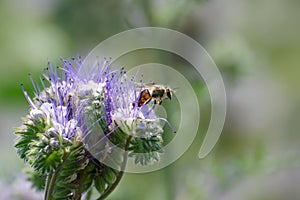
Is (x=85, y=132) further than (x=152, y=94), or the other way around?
(x=152, y=94)

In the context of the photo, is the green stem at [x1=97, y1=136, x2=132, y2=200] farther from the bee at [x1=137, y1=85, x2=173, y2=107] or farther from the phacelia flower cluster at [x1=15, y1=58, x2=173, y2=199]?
the bee at [x1=137, y1=85, x2=173, y2=107]

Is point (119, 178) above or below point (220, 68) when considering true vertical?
below

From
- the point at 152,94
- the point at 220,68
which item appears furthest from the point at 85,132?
the point at 220,68

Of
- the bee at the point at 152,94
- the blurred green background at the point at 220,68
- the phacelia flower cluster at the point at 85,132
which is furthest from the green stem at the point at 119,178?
Result: the blurred green background at the point at 220,68

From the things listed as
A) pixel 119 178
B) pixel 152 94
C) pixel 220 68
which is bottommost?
pixel 119 178

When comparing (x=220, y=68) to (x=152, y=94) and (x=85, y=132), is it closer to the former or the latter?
(x=152, y=94)

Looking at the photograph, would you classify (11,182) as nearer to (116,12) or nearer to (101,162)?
(101,162)

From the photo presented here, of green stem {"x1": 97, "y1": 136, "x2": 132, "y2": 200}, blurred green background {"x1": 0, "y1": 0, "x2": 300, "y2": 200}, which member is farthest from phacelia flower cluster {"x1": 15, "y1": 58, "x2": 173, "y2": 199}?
blurred green background {"x1": 0, "y1": 0, "x2": 300, "y2": 200}
